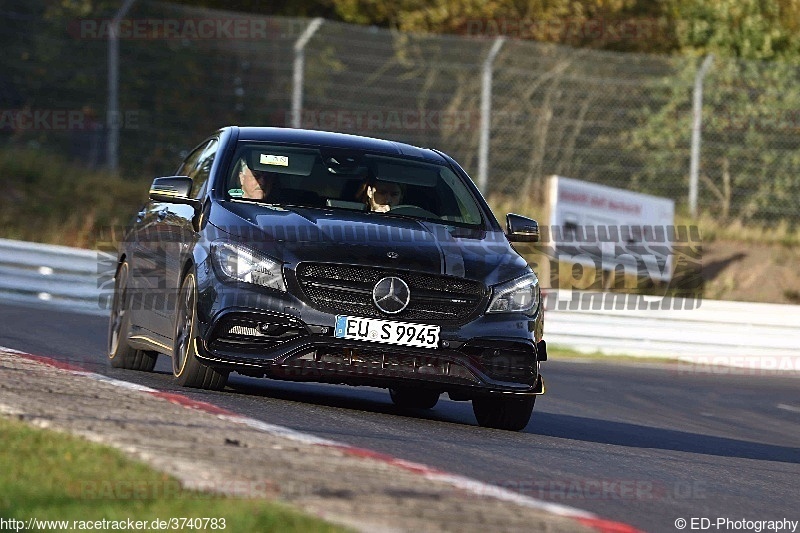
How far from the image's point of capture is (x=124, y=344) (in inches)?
451

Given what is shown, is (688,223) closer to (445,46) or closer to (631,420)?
(445,46)

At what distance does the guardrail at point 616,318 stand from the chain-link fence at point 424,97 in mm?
4709

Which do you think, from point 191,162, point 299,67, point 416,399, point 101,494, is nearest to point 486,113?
point 299,67

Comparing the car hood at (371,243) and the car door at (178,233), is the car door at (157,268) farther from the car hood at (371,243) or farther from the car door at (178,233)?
the car hood at (371,243)

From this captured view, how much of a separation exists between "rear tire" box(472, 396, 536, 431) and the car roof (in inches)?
69.5

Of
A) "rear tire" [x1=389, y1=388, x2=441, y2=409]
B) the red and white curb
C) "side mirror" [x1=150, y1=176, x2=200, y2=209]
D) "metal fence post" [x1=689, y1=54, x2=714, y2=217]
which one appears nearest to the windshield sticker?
"side mirror" [x1=150, y1=176, x2=200, y2=209]

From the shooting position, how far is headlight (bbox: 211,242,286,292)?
354 inches

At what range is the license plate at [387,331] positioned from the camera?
8.95 m

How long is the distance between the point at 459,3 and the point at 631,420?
68.8 ft

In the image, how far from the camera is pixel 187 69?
2486 centimetres

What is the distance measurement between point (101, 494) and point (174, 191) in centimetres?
456

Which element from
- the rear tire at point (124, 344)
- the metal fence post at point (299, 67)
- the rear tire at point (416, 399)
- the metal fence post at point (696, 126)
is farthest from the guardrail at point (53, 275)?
the metal fence post at point (696, 126)

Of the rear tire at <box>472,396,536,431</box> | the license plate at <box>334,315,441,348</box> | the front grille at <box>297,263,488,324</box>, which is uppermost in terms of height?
the front grille at <box>297,263,488,324</box>

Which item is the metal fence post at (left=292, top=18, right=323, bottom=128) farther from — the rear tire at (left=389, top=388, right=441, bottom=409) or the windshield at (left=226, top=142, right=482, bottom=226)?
the windshield at (left=226, top=142, right=482, bottom=226)
